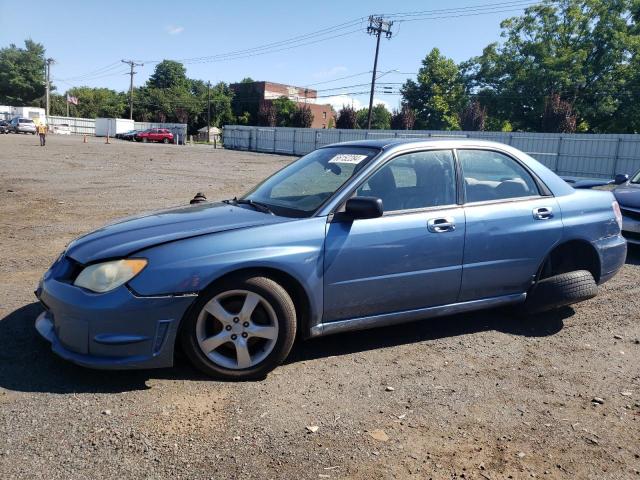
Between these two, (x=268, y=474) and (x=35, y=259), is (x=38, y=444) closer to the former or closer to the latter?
(x=268, y=474)

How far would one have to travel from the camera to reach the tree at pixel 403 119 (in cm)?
4803

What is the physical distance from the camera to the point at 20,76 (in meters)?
94.3

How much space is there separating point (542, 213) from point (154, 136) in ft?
195

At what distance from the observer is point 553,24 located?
52.7 metres

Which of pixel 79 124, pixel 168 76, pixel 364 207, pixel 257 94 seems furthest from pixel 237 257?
pixel 168 76

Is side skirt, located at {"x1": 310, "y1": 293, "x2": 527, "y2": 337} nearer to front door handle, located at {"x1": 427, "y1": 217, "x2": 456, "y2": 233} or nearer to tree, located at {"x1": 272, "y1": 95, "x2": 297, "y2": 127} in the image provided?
front door handle, located at {"x1": 427, "y1": 217, "x2": 456, "y2": 233}

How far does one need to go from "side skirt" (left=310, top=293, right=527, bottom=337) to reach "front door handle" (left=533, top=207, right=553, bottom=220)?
660 mm

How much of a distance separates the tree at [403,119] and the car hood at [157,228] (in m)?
45.5

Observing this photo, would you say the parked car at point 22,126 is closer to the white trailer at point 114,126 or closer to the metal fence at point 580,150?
the white trailer at point 114,126

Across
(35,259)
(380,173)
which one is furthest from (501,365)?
(35,259)

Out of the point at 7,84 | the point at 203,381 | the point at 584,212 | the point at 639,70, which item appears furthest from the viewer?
the point at 7,84

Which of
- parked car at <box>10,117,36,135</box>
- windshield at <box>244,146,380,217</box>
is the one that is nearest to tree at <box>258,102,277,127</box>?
parked car at <box>10,117,36,135</box>

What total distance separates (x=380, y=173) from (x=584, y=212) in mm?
2012

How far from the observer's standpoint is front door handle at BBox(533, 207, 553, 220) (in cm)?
448
